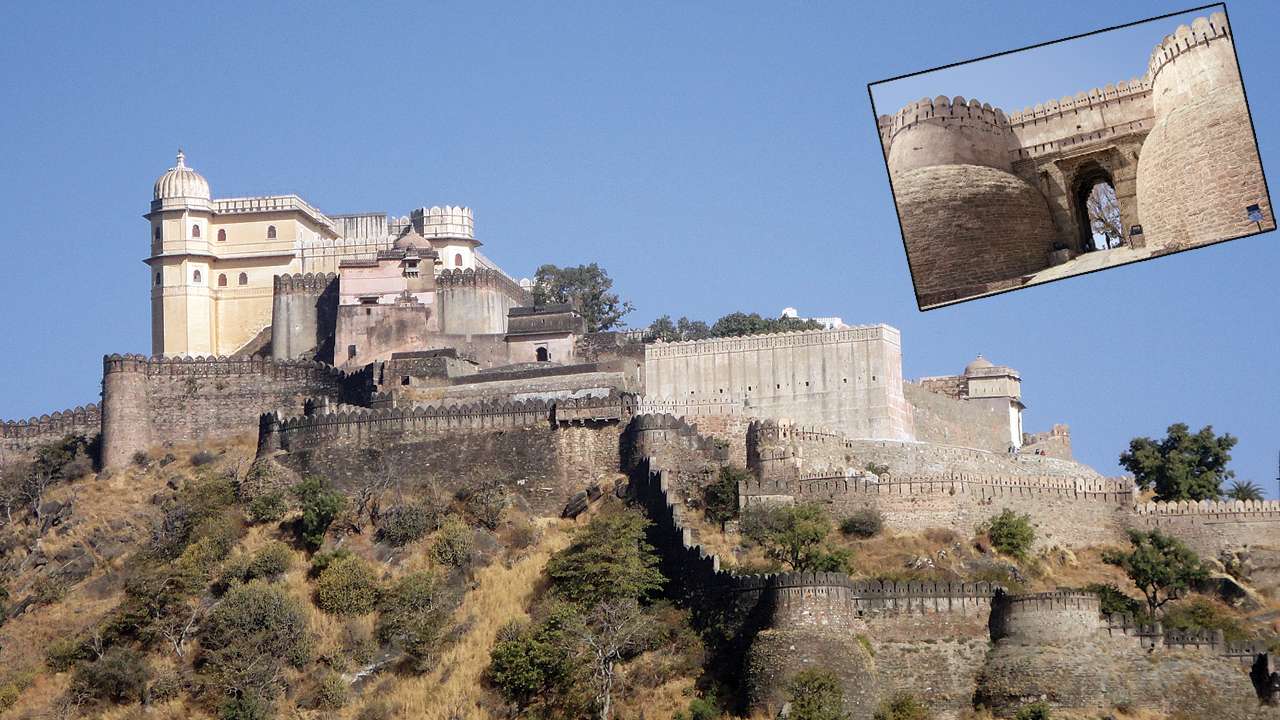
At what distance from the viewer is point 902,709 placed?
38.0 metres

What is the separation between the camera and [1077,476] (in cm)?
5575

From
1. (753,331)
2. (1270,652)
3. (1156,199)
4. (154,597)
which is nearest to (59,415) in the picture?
(154,597)

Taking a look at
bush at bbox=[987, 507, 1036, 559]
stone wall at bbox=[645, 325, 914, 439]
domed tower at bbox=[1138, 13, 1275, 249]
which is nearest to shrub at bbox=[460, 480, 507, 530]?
stone wall at bbox=[645, 325, 914, 439]

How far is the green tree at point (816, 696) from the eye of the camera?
121 feet

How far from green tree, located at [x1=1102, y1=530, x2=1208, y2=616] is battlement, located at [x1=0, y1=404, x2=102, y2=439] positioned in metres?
34.1

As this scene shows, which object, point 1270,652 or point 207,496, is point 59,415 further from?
point 1270,652

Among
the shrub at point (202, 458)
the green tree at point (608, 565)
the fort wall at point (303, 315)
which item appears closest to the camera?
the green tree at point (608, 565)

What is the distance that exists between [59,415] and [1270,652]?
40.9m

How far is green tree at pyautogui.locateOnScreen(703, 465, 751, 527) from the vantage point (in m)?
48.2

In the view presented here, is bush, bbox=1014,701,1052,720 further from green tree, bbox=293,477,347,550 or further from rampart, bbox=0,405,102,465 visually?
rampart, bbox=0,405,102,465

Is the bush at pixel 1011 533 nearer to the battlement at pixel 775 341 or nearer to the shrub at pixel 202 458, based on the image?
the battlement at pixel 775 341

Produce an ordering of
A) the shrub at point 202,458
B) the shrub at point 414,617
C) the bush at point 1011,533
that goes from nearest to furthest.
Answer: the shrub at point 414,617, the bush at point 1011,533, the shrub at point 202,458

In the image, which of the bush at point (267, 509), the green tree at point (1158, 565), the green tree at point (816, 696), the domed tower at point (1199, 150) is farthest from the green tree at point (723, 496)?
the domed tower at point (1199, 150)

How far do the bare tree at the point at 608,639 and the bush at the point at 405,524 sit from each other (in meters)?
8.86
